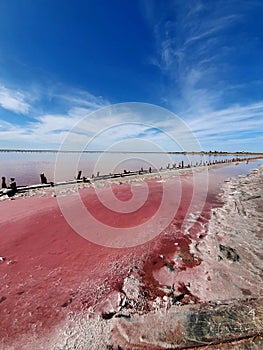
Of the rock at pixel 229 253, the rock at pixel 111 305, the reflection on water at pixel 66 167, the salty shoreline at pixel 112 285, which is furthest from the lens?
the reflection on water at pixel 66 167

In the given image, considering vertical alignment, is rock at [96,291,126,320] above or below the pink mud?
below

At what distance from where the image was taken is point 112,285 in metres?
4.08

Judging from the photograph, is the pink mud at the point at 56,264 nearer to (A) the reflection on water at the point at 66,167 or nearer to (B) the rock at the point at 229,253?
(B) the rock at the point at 229,253

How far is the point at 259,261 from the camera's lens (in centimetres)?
494

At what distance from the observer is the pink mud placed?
338cm

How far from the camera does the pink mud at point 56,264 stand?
338 centimetres

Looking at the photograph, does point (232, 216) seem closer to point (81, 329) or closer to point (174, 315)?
point (174, 315)

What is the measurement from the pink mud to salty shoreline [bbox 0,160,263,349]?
0.02 meters

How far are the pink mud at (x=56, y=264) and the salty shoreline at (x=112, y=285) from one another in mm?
22

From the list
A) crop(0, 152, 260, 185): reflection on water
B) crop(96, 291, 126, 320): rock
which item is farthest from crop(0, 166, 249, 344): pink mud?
crop(0, 152, 260, 185): reflection on water

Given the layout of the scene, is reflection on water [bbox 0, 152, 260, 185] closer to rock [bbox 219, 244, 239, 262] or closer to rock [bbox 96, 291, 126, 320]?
rock [bbox 96, 291, 126, 320]

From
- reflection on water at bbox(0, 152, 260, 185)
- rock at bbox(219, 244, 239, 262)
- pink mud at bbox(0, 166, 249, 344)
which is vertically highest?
reflection on water at bbox(0, 152, 260, 185)

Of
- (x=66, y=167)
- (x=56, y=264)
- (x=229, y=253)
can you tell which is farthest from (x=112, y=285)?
(x=66, y=167)

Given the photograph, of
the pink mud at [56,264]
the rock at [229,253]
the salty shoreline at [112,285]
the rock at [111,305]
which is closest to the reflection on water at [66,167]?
the pink mud at [56,264]
